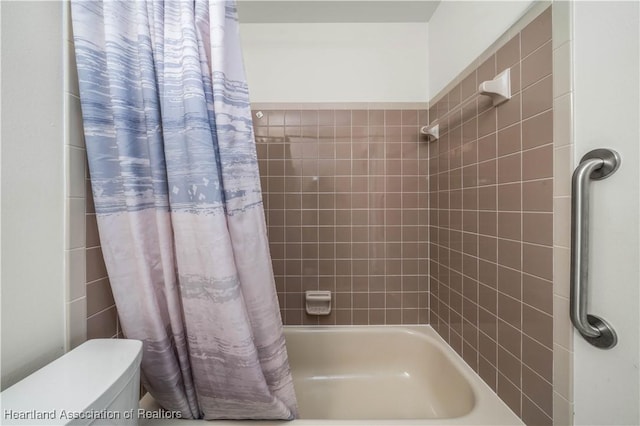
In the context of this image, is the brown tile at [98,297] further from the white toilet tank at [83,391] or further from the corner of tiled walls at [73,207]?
the white toilet tank at [83,391]

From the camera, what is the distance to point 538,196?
711 millimetres

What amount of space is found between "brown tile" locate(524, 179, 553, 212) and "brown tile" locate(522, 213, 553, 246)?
0.8 inches

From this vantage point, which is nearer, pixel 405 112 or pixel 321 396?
pixel 321 396

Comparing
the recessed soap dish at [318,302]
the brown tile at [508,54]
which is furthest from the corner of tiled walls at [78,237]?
the brown tile at [508,54]

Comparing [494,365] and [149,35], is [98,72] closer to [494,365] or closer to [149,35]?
[149,35]

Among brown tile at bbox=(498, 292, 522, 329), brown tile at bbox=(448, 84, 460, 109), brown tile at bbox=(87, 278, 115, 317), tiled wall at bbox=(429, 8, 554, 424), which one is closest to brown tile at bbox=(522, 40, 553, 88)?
tiled wall at bbox=(429, 8, 554, 424)

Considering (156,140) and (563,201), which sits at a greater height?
(156,140)

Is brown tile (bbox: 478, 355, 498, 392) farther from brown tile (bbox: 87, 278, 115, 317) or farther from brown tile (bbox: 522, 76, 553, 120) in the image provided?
brown tile (bbox: 87, 278, 115, 317)

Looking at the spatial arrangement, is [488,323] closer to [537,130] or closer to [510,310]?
[510,310]

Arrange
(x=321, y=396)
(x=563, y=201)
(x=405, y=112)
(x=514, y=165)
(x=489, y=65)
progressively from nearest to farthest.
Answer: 1. (x=563, y=201)
2. (x=514, y=165)
3. (x=489, y=65)
4. (x=321, y=396)
5. (x=405, y=112)

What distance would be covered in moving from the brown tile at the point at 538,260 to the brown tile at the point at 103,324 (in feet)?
4.47

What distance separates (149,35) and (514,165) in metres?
1.24

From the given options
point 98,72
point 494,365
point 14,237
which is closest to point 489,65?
point 494,365

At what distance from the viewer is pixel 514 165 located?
31.6 inches
